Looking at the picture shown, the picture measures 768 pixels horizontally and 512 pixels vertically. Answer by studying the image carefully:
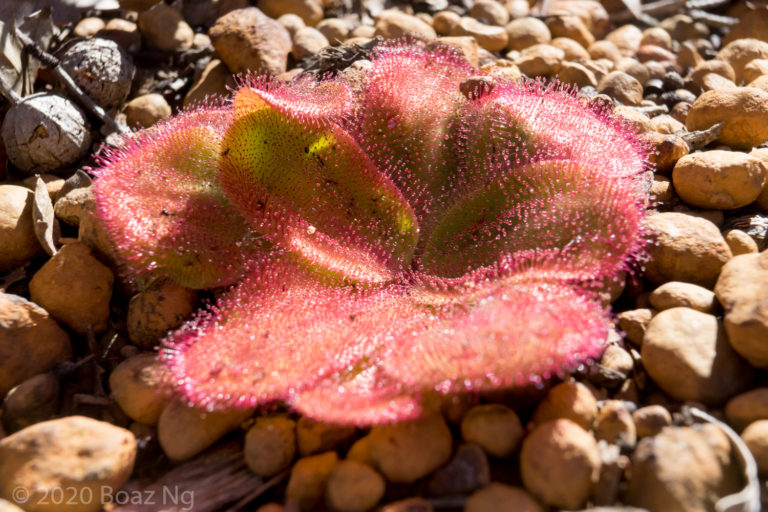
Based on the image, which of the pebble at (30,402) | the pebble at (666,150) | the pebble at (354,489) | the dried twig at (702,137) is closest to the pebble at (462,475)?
the pebble at (354,489)

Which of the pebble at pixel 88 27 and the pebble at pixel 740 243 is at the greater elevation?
the pebble at pixel 88 27

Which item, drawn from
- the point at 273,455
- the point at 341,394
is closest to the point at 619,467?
the point at 341,394

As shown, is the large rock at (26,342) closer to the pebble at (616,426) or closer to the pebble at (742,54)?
the pebble at (616,426)

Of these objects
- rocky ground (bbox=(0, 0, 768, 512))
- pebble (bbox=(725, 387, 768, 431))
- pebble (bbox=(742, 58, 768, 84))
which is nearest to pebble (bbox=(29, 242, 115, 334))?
rocky ground (bbox=(0, 0, 768, 512))

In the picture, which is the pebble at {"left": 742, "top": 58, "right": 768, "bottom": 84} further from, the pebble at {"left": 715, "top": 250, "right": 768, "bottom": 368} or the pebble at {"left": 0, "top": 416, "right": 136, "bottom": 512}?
the pebble at {"left": 0, "top": 416, "right": 136, "bottom": 512}

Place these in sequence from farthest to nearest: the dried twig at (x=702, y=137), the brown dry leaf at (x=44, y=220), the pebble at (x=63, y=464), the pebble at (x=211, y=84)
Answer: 1. the pebble at (x=211, y=84)
2. the dried twig at (x=702, y=137)
3. the brown dry leaf at (x=44, y=220)
4. the pebble at (x=63, y=464)

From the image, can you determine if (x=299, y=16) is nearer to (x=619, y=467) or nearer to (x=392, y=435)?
(x=392, y=435)

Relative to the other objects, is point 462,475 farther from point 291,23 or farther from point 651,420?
point 291,23

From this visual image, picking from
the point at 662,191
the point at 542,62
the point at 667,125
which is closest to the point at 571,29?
the point at 542,62
